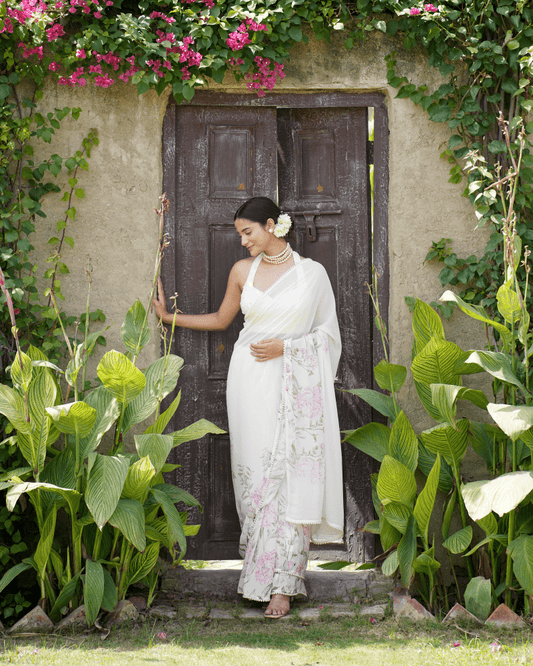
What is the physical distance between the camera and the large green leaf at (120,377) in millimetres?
2623

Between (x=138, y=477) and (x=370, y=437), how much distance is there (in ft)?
3.81

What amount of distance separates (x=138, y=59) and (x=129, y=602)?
2.55 meters

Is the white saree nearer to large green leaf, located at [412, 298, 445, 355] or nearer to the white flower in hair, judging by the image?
the white flower in hair

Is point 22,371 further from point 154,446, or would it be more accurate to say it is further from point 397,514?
point 397,514

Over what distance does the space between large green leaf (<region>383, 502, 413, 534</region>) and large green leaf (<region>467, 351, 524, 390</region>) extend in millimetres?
716

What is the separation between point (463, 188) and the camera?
344 centimetres

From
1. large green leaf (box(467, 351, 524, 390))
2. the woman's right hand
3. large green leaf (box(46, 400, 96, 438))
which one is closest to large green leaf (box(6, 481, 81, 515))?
large green leaf (box(46, 400, 96, 438))

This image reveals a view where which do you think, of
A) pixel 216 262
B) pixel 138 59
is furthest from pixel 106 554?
pixel 138 59

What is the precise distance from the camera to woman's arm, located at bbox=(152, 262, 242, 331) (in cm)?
333

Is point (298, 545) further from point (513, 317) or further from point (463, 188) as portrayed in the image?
point (463, 188)

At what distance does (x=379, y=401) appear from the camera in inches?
124

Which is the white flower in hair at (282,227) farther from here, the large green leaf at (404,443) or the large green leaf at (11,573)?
the large green leaf at (11,573)

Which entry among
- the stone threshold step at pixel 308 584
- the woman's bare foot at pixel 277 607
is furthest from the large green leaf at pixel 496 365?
the woman's bare foot at pixel 277 607

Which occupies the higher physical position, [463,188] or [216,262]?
[463,188]
